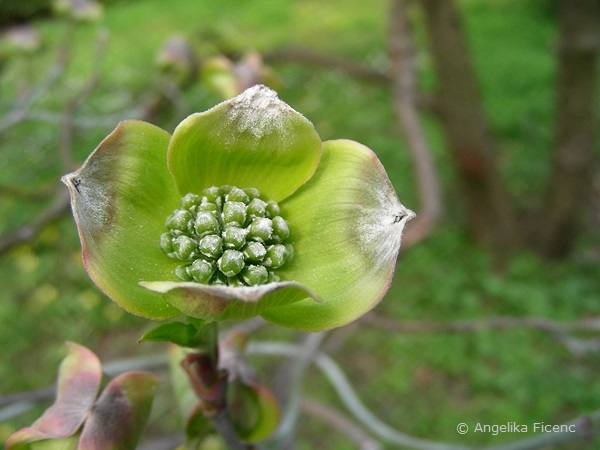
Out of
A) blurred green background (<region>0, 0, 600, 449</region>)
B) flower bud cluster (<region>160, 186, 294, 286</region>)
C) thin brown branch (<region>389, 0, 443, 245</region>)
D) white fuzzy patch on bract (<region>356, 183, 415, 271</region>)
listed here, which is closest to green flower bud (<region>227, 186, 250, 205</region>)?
flower bud cluster (<region>160, 186, 294, 286</region>)

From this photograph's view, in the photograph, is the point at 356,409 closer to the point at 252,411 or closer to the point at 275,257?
the point at 252,411

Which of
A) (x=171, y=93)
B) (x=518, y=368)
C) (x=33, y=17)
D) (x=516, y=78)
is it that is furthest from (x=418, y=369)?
(x=33, y=17)

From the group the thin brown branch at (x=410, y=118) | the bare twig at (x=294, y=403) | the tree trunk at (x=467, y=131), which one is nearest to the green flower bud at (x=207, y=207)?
the bare twig at (x=294, y=403)

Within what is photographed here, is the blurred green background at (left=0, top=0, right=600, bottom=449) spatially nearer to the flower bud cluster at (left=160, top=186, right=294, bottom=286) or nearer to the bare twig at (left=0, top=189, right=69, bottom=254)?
the bare twig at (left=0, top=189, right=69, bottom=254)

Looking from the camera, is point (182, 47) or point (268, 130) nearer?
point (268, 130)

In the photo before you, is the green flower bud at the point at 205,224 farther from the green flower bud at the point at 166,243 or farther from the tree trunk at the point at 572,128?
the tree trunk at the point at 572,128

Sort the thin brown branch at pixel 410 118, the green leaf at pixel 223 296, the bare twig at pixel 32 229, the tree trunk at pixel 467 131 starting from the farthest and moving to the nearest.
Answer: the tree trunk at pixel 467 131 < the thin brown branch at pixel 410 118 < the bare twig at pixel 32 229 < the green leaf at pixel 223 296

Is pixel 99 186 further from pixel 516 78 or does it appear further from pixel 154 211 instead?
pixel 516 78
